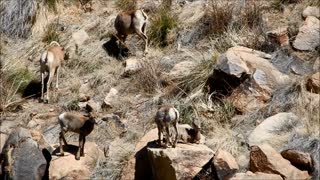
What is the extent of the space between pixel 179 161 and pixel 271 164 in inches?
43.2

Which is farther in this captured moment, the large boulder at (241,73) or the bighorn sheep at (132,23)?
the bighorn sheep at (132,23)

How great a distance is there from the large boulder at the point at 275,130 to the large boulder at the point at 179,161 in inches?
30.8

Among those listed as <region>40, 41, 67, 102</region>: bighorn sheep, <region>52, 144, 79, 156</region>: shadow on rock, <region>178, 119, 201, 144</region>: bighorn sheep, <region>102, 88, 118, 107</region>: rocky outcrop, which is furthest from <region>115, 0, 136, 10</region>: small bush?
<region>178, 119, 201, 144</region>: bighorn sheep

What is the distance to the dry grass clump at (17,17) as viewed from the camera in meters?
12.4

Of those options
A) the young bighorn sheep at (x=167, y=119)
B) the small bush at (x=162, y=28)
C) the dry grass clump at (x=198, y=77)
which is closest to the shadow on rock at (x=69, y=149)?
the young bighorn sheep at (x=167, y=119)

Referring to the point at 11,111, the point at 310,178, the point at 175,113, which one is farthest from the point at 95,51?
the point at 310,178

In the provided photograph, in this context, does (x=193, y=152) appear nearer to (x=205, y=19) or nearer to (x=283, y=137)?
(x=283, y=137)

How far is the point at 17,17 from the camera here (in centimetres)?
1242

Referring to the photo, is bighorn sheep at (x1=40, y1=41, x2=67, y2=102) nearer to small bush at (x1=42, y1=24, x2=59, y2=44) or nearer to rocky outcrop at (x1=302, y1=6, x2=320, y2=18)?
small bush at (x1=42, y1=24, x2=59, y2=44)

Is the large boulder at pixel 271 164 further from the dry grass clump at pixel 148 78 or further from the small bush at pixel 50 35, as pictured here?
the small bush at pixel 50 35

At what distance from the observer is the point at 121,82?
10664mm

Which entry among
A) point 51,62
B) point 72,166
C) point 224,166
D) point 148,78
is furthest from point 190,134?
point 51,62

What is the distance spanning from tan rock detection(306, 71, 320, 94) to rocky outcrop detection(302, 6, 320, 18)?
1.86 metres

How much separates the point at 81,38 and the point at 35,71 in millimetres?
1124
